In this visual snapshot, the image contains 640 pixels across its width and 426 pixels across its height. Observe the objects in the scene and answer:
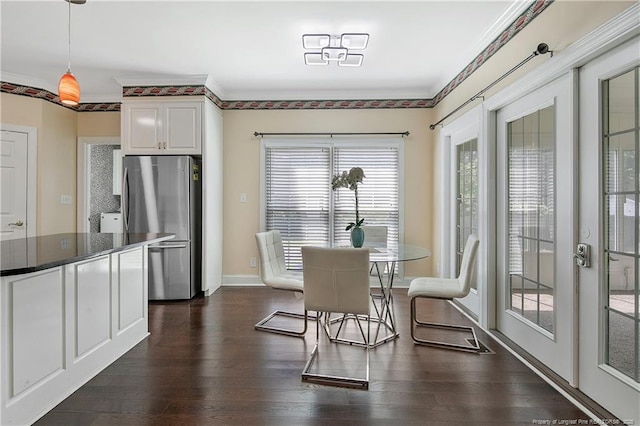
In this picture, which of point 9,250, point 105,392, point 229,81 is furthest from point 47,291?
point 229,81

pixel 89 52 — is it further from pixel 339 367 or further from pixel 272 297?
pixel 339 367

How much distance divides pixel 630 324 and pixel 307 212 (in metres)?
3.61

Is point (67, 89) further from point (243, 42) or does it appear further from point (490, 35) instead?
point (490, 35)

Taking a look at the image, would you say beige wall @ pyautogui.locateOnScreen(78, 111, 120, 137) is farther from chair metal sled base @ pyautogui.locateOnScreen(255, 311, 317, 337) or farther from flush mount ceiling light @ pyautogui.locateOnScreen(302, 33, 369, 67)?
chair metal sled base @ pyautogui.locateOnScreen(255, 311, 317, 337)

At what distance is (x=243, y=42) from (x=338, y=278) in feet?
7.73

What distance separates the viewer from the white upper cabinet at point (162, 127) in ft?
14.1

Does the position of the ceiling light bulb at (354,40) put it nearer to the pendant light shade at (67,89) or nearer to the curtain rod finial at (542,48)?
the curtain rod finial at (542,48)

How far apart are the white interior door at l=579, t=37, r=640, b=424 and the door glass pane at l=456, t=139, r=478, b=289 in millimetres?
1452

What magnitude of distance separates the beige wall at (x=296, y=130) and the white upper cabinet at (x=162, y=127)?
0.67m

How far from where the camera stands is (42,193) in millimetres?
4441

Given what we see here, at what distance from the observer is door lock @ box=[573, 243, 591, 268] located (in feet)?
6.55

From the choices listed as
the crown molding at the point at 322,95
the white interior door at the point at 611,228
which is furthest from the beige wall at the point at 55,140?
the white interior door at the point at 611,228

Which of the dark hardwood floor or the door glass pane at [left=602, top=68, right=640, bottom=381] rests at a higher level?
the door glass pane at [left=602, top=68, right=640, bottom=381]

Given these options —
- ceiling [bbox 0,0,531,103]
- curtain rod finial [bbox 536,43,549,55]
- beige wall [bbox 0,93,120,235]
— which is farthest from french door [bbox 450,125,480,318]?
beige wall [bbox 0,93,120,235]
